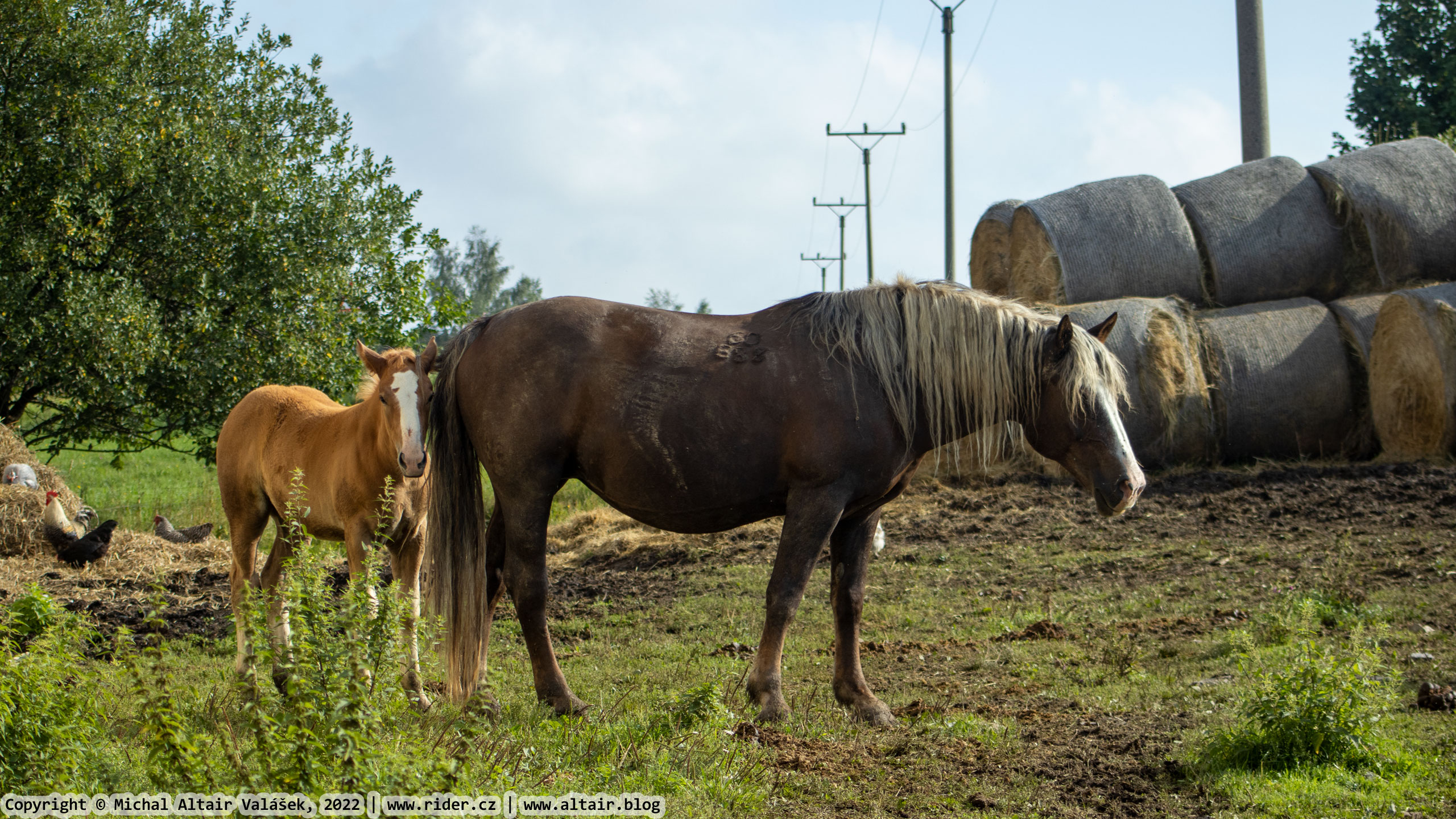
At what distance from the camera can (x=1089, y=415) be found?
465cm

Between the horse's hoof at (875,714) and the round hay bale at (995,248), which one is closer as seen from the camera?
the horse's hoof at (875,714)

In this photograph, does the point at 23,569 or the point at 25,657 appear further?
the point at 23,569

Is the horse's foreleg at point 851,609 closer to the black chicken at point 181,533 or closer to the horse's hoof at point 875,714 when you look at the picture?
the horse's hoof at point 875,714

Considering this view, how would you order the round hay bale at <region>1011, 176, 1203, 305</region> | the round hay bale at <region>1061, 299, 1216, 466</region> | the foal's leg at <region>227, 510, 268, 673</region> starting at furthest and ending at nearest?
the round hay bale at <region>1011, 176, 1203, 305</region> < the round hay bale at <region>1061, 299, 1216, 466</region> < the foal's leg at <region>227, 510, 268, 673</region>

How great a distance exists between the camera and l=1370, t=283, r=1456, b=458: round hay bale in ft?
32.7

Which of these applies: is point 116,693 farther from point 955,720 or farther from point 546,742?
point 955,720

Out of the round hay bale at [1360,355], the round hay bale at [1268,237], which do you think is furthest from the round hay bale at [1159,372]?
the round hay bale at [1360,355]

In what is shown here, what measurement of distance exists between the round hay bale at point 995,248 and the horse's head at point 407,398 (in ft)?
28.6

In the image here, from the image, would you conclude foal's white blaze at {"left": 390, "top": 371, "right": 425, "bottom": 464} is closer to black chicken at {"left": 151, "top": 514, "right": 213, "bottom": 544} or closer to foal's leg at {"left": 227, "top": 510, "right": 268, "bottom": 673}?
foal's leg at {"left": 227, "top": 510, "right": 268, "bottom": 673}

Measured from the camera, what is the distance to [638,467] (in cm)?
455

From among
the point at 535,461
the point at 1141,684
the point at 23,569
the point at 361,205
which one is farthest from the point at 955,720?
the point at 361,205

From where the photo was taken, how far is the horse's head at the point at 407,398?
468 centimetres

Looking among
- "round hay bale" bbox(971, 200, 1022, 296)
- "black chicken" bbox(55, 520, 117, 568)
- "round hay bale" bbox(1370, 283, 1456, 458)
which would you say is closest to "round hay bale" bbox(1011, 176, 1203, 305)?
"round hay bale" bbox(971, 200, 1022, 296)

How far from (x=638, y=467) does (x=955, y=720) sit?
1.77 meters
